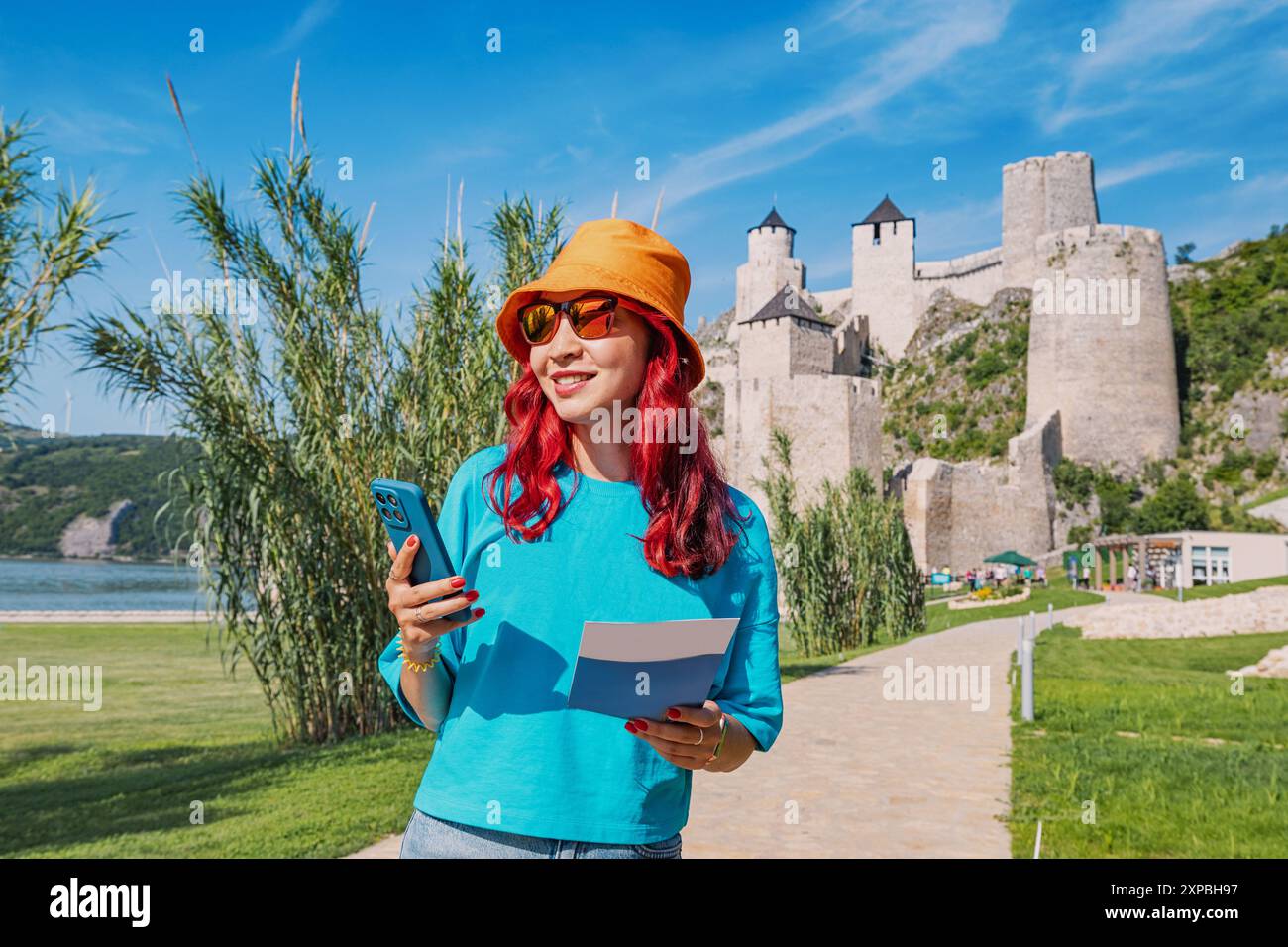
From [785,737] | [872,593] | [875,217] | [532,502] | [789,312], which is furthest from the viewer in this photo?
[875,217]

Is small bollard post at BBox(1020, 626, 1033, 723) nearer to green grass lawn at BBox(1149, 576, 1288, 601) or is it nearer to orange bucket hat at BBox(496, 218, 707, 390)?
orange bucket hat at BBox(496, 218, 707, 390)

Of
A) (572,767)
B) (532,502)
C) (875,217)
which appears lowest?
(572,767)

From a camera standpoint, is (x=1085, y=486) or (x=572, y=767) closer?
(x=572, y=767)

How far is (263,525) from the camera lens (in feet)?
22.9

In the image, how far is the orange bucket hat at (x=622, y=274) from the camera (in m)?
1.71

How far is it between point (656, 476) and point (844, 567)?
46.0 feet

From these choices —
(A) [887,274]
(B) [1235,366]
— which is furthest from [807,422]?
(A) [887,274]

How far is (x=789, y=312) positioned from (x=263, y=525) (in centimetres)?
3529

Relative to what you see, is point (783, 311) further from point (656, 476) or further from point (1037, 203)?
point (656, 476)

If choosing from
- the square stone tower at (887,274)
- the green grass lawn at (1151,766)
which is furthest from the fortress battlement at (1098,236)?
the green grass lawn at (1151,766)

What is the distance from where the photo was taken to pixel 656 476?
65.8 inches

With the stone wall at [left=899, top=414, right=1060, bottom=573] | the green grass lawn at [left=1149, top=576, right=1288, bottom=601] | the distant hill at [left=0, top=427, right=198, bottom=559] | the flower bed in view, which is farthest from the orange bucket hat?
the distant hill at [left=0, top=427, right=198, bottom=559]
